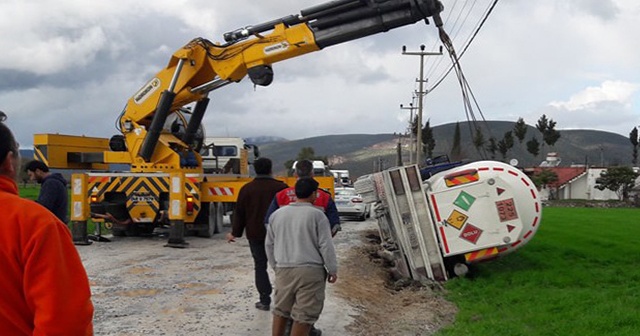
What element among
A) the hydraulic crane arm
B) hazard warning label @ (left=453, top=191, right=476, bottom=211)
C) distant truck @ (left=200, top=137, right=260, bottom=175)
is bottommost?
hazard warning label @ (left=453, top=191, right=476, bottom=211)

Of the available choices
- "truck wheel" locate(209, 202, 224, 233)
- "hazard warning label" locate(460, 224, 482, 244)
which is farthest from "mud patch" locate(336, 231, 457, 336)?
"truck wheel" locate(209, 202, 224, 233)

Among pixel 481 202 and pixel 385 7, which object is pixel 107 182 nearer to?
pixel 385 7

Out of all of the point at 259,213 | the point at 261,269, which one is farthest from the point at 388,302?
the point at 259,213

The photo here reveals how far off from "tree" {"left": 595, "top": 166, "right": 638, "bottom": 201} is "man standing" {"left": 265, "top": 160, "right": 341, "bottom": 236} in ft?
175

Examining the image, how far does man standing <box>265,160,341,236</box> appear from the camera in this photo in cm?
661

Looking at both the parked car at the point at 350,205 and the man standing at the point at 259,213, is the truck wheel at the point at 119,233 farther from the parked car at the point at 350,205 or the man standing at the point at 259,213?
the parked car at the point at 350,205

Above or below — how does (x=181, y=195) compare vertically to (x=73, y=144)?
below

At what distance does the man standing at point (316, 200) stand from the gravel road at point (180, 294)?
1.29 meters

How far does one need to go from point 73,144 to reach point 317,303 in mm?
12427

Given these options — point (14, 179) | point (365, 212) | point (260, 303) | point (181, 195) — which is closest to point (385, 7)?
point (181, 195)

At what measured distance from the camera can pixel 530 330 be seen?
23.9ft

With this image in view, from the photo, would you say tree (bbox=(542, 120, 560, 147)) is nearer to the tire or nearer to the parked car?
the parked car

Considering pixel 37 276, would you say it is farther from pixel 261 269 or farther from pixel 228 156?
pixel 228 156

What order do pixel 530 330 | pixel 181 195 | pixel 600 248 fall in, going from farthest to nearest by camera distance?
1. pixel 181 195
2. pixel 600 248
3. pixel 530 330
